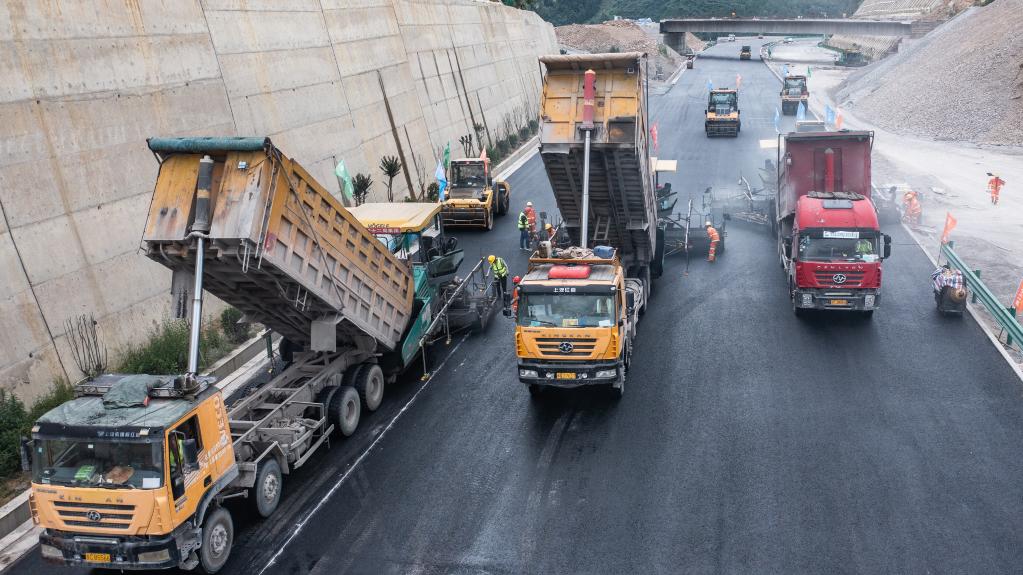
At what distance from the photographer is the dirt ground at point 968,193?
902 inches

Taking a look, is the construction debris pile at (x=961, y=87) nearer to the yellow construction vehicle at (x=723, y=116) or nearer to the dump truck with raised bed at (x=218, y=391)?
the yellow construction vehicle at (x=723, y=116)

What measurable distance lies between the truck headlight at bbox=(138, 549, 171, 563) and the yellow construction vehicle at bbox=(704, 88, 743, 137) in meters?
40.8

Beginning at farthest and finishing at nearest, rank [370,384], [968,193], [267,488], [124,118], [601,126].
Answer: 1. [968,193]
2. [124,118]
3. [601,126]
4. [370,384]
5. [267,488]

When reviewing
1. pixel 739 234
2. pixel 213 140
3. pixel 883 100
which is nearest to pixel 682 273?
pixel 739 234

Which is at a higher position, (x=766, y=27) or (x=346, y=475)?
(x=766, y=27)

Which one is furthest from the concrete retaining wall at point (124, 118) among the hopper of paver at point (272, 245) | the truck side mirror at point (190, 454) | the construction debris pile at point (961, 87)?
the construction debris pile at point (961, 87)

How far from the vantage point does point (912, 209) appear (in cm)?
2734

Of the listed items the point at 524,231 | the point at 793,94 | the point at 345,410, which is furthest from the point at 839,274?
the point at 793,94

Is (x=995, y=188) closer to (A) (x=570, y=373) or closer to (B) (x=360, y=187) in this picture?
(A) (x=570, y=373)

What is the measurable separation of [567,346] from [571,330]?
30 centimetres

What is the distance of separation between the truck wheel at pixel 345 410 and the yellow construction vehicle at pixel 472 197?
13.7m

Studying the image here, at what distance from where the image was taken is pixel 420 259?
17875 millimetres

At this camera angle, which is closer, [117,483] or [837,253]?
[117,483]

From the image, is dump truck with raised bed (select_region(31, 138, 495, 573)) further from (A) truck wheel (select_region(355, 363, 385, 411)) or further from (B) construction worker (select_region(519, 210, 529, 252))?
(B) construction worker (select_region(519, 210, 529, 252))
